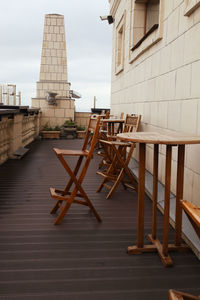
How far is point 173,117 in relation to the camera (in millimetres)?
3707

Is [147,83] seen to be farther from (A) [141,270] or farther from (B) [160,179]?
(A) [141,270]

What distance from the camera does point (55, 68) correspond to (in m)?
13.7

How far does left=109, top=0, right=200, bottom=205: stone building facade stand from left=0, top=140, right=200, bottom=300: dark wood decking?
732 millimetres

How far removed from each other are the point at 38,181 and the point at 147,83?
2215mm

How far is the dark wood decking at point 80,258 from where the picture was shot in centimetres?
204

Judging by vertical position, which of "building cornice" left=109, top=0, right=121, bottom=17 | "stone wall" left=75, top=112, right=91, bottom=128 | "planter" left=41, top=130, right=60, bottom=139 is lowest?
"planter" left=41, top=130, right=60, bottom=139

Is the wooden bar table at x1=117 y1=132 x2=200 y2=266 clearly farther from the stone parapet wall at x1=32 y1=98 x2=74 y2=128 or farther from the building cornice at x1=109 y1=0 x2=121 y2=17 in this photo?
the stone parapet wall at x1=32 y1=98 x2=74 y2=128

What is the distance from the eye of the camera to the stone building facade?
3.05 meters

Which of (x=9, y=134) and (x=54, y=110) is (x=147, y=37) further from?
(x=54, y=110)

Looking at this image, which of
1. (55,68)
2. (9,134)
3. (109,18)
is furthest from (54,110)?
(9,134)

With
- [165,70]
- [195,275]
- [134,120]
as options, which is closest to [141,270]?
[195,275]

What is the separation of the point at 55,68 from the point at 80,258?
12.0 metres

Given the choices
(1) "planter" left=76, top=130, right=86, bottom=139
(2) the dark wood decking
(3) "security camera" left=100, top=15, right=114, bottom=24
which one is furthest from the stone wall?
(2) the dark wood decking

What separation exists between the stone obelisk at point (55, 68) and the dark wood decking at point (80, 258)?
30.9ft
